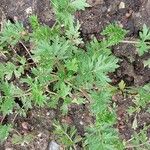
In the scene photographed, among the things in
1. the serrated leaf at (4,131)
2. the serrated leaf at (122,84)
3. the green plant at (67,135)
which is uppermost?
the serrated leaf at (4,131)

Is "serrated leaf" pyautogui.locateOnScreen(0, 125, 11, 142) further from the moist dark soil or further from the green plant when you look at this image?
the green plant

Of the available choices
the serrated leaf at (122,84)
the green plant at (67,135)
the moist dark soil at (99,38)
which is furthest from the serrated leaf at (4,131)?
the serrated leaf at (122,84)

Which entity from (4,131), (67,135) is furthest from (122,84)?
(4,131)

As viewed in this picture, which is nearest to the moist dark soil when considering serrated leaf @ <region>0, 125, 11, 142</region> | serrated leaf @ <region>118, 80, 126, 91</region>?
serrated leaf @ <region>118, 80, 126, 91</region>

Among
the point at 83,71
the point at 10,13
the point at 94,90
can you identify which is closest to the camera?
the point at 83,71

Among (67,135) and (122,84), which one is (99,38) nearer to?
(122,84)

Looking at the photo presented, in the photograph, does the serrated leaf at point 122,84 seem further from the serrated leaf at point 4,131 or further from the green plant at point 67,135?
the serrated leaf at point 4,131

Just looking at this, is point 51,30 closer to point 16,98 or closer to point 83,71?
point 83,71

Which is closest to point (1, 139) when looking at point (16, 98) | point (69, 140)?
point (16, 98)
